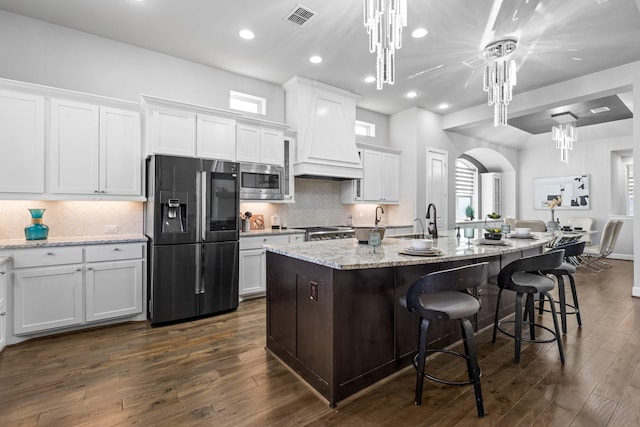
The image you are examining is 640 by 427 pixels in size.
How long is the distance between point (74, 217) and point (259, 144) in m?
2.38

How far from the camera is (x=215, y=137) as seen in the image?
4062 millimetres

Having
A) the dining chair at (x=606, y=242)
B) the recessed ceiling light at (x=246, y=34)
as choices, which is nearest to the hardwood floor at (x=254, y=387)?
the recessed ceiling light at (x=246, y=34)

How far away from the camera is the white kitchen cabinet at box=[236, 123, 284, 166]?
430cm

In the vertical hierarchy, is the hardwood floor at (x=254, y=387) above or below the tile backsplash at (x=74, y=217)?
below

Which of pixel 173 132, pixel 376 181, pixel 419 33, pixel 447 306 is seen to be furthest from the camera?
pixel 376 181

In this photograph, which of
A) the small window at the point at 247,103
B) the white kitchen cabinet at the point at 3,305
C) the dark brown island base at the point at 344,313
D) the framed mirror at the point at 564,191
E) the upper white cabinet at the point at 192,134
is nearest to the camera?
the dark brown island base at the point at 344,313

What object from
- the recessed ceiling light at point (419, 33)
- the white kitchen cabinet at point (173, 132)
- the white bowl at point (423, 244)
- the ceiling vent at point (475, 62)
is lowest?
the white bowl at point (423, 244)

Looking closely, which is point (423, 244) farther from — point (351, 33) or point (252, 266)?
point (351, 33)

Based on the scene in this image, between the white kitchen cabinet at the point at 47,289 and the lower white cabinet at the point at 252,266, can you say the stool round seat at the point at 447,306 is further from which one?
the white kitchen cabinet at the point at 47,289

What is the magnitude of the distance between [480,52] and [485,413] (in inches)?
161

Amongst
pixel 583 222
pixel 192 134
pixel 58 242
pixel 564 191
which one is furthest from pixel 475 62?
pixel 564 191

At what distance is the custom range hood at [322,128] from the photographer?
16.1ft

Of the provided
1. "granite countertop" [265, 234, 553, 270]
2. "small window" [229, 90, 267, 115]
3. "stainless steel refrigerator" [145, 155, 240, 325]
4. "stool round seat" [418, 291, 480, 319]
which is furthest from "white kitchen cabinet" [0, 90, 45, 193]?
"stool round seat" [418, 291, 480, 319]

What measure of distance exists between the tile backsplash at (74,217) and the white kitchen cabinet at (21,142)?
40 cm
